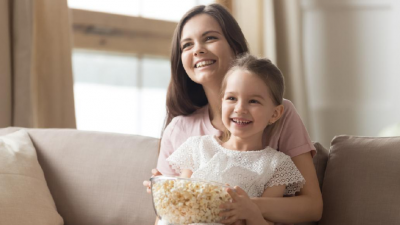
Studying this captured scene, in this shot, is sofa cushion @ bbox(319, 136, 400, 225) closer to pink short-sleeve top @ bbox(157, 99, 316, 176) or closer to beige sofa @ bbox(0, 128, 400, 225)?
beige sofa @ bbox(0, 128, 400, 225)

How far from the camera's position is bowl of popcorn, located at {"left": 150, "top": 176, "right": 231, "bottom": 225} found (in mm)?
1311

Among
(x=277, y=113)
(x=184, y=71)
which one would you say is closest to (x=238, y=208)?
(x=277, y=113)

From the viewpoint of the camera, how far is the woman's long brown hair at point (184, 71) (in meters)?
1.83

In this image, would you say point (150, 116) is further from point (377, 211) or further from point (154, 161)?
point (377, 211)

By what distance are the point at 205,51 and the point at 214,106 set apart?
8.3 inches

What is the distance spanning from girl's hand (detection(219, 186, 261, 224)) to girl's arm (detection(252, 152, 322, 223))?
0.17ft

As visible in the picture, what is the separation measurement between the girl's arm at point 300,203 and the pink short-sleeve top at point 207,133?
4cm

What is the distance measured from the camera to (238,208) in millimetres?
1353

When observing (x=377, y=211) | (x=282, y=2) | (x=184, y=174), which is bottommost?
(x=377, y=211)

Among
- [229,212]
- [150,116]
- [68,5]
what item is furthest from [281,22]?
[229,212]

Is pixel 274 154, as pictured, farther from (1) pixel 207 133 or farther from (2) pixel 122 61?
(2) pixel 122 61

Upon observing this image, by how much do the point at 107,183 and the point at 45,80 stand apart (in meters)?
1.08

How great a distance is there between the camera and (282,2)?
3.89 metres

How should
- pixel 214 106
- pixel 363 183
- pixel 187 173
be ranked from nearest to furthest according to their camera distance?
pixel 187 173 → pixel 363 183 → pixel 214 106
